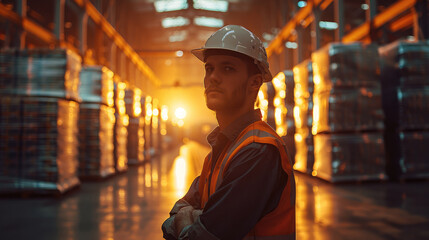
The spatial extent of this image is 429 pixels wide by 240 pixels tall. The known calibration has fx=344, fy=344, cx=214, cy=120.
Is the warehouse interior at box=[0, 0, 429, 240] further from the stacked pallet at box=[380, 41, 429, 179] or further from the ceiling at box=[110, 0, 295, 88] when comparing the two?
the ceiling at box=[110, 0, 295, 88]

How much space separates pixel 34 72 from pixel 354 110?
5.56 m

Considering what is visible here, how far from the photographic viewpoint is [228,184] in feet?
3.42

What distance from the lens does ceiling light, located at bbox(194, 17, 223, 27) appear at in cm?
2028

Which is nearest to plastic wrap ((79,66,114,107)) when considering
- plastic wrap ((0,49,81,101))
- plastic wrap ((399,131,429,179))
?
plastic wrap ((0,49,81,101))

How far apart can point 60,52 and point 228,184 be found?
204 inches

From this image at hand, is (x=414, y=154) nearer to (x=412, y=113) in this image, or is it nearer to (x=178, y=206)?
(x=412, y=113)

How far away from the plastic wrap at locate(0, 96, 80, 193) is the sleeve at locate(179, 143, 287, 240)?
189 inches

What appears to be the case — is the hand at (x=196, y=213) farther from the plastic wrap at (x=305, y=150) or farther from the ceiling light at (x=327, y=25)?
the ceiling light at (x=327, y=25)

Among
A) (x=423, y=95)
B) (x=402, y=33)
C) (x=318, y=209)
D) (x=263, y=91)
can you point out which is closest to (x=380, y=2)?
(x=402, y=33)

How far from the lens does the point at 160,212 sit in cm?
425

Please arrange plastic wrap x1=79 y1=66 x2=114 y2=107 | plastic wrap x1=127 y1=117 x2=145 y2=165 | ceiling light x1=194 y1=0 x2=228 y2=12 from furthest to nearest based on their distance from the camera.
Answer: ceiling light x1=194 y1=0 x2=228 y2=12, plastic wrap x1=127 y1=117 x2=145 y2=165, plastic wrap x1=79 y1=66 x2=114 y2=107

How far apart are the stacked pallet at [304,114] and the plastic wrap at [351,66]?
1.20 metres

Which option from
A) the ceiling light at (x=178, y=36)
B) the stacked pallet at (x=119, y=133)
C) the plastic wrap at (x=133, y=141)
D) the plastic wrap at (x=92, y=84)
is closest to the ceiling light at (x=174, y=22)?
the ceiling light at (x=178, y=36)

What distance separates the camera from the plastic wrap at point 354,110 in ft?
21.2
